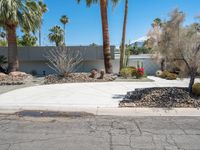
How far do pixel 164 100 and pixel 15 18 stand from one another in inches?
544

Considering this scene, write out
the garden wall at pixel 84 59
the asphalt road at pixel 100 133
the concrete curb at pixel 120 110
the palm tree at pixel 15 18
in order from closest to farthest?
1. the asphalt road at pixel 100 133
2. the concrete curb at pixel 120 110
3. the palm tree at pixel 15 18
4. the garden wall at pixel 84 59

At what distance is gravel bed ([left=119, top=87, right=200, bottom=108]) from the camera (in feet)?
30.3

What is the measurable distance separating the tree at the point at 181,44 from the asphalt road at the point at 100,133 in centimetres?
304

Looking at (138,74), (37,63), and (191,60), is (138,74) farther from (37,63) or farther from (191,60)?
(37,63)

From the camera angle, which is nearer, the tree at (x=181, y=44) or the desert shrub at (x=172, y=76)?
the tree at (x=181, y=44)

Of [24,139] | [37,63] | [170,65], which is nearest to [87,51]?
[37,63]

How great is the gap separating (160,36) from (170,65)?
56.3 inches

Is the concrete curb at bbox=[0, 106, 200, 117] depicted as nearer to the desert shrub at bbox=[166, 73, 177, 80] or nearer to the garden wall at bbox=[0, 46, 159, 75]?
the desert shrub at bbox=[166, 73, 177, 80]

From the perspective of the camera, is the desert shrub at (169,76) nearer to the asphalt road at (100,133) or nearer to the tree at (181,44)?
the tree at (181,44)

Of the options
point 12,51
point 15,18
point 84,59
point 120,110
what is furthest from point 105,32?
point 120,110

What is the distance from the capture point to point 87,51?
2556cm

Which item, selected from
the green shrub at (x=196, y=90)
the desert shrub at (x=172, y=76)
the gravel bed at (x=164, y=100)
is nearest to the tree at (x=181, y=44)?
the green shrub at (x=196, y=90)

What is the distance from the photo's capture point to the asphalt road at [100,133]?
529 centimetres

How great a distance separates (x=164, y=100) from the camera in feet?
31.6
